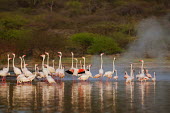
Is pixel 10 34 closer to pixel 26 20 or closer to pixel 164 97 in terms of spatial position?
pixel 26 20

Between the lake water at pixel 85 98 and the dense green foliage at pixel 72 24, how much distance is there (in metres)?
23.7

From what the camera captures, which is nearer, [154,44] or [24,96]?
[24,96]

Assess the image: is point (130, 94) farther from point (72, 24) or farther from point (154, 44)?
point (72, 24)

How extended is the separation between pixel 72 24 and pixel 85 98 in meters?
76.8

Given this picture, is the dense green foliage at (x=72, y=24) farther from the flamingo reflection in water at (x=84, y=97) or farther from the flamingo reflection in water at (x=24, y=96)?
the flamingo reflection in water at (x=84, y=97)

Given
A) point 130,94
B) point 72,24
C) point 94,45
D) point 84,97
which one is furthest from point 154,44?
point 72,24

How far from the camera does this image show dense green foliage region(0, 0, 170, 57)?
47.8m

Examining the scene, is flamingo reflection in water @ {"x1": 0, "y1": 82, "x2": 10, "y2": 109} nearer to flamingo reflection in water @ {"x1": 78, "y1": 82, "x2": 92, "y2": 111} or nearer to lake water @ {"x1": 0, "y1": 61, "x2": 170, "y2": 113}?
lake water @ {"x1": 0, "y1": 61, "x2": 170, "y2": 113}

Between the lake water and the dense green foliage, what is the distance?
77.9 ft

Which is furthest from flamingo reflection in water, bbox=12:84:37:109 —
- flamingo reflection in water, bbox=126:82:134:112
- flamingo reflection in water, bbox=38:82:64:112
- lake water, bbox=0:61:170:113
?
flamingo reflection in water, bbox=126:82:134:112

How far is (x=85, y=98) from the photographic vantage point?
16.5 meters

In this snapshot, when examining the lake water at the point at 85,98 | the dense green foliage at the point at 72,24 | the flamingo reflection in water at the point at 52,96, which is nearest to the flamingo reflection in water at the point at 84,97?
the lake water at the point at 85,98

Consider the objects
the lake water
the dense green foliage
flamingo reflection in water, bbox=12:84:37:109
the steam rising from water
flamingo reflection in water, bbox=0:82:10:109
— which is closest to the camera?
the lake water

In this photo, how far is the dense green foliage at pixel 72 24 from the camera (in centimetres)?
4781
